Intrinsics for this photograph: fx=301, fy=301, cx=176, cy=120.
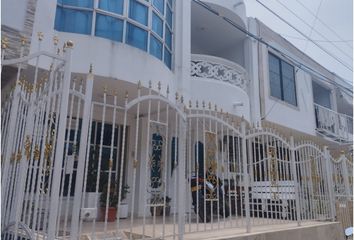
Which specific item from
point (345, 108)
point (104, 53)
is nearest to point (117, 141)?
point (104, 53)

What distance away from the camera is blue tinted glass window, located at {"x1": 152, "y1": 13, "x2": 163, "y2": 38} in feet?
24.9

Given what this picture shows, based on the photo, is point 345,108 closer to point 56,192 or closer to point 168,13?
point 168,13

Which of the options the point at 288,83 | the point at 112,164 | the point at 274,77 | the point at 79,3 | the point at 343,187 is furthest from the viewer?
the point at 288,83

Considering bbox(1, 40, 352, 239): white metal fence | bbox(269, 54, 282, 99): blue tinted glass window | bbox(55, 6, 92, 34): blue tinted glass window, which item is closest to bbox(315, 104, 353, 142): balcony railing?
bbox(269, 54, 282, 99): blue tinted glass window

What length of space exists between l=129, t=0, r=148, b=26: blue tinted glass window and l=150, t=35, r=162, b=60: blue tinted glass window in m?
0.44

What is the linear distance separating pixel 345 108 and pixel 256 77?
1386cm

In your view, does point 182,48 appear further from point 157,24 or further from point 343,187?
point 343,187

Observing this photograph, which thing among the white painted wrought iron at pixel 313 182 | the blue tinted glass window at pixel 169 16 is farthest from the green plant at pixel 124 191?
the blue tinted glass window at pixel 169 16

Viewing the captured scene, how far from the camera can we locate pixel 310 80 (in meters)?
15.4

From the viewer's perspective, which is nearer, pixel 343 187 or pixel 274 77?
pixel 343 187

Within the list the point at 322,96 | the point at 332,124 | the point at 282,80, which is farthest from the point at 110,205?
the point at 322,96

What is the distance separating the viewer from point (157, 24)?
25.5ft

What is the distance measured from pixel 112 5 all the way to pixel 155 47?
1391 millimetres

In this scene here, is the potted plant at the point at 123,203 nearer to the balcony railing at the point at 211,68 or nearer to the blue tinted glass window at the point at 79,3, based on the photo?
the balcony railing at the point at 211,68
